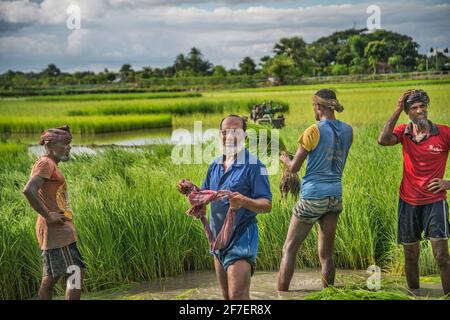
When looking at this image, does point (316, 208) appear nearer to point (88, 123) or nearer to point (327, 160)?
point (327, 160)

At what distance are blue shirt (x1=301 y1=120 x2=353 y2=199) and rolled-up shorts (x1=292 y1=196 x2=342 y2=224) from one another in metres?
0.03

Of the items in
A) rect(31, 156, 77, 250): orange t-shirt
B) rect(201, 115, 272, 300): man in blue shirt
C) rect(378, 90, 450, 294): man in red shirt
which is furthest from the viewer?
rect(378, 90, 450, 294): man in red shirt

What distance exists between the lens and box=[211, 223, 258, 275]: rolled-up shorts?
344 cm

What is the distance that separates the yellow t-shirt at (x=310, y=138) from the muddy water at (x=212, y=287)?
112cm

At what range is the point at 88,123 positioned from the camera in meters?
17.0

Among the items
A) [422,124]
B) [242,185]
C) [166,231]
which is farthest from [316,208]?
[166,231]

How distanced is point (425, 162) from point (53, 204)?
2.34 metres

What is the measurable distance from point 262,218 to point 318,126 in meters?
1.61

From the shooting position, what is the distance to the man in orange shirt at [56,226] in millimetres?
3881

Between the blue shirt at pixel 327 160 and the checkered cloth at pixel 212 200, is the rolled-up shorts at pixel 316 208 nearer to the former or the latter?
the blue shirt at pixel 327 160

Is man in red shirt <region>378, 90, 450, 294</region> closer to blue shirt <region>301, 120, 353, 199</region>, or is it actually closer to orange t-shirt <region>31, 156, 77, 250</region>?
blue shirt <region>301, 120, 353, 199</region>

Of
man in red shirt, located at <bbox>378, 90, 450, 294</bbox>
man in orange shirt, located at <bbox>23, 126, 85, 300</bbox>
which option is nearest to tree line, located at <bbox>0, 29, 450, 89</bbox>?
man in red shirt, located at <bbox>378, 90, 450, 294</bbox>
